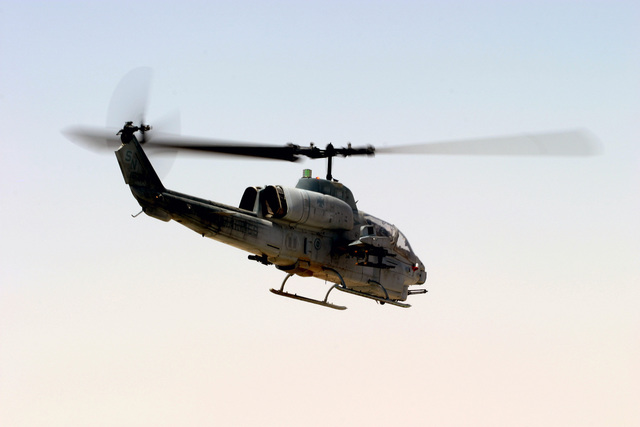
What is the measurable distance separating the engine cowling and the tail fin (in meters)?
2.88

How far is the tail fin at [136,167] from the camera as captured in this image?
805 inches

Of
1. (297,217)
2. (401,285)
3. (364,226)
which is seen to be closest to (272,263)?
(297,217)

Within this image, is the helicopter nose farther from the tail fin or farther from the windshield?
the tail fin

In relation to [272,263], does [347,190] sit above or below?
above

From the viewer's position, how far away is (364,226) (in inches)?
963

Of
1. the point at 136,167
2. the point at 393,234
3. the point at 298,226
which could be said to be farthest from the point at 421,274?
the point at 136,167

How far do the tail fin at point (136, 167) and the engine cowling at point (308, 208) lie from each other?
113 inches

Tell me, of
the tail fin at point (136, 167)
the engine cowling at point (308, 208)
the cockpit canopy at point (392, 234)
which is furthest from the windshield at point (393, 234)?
the tail fin at point (136, 167)

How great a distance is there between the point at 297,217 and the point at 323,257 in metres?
1.57

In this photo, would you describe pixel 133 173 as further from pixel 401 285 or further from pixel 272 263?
pixel 401 285

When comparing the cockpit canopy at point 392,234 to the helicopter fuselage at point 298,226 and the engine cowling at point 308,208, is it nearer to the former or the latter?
the helicopter fuselage at point 298,226

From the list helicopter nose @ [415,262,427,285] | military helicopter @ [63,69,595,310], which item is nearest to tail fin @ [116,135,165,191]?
military helicopter @ [63,69,595,310]

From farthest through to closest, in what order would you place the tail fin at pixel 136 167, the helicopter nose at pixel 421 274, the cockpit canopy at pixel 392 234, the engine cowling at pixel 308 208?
the helicopter nose at pixel 421 274 < the cockpit canopy at pixel 392 234 < the engine cowling at pixel 308 208 < the tail fin at pixel 136 167

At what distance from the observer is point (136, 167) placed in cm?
2061
